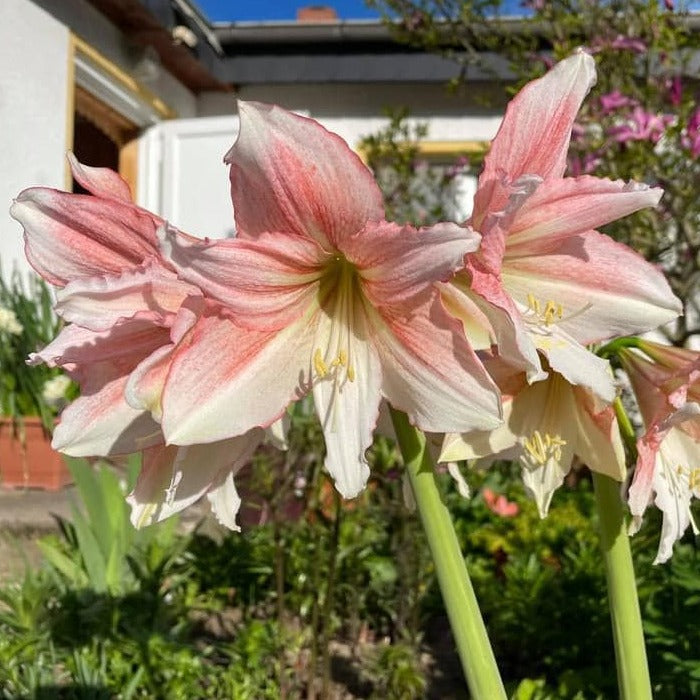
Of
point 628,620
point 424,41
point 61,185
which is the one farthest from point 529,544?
point 61,185

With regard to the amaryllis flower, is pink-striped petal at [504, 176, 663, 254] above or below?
above

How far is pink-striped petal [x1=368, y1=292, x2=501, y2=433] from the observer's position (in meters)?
0.65

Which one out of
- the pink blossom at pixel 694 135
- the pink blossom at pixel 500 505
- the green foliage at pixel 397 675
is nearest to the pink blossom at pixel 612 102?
the pink blossom at pixel 694 135

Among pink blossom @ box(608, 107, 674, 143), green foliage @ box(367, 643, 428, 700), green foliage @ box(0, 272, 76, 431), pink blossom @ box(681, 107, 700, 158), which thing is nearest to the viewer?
green foliage @ box(367, 643, 428, 700)

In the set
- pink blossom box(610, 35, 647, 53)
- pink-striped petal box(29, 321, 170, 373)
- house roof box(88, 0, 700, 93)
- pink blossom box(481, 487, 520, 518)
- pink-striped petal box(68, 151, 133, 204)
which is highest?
house roof box(88, 0, 700, 93)

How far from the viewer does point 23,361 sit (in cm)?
461

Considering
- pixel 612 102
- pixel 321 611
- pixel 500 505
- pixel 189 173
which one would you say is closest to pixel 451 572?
pixel 321 611

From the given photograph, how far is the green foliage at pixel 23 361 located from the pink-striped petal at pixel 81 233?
3.81m

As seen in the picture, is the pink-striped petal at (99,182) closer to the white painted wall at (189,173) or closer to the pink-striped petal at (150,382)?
the pink-striped petal at (150,382)

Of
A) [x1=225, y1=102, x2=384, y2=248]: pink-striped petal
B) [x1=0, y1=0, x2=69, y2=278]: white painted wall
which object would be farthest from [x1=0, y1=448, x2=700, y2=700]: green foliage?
[x1=0, y1=0, x2=69, y2=278]: white painted wall

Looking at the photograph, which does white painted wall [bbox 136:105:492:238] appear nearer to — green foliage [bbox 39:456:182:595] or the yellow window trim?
the yellow window trim

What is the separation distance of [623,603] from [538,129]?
18.3 inches

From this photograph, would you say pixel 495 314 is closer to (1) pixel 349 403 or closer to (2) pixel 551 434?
(1) pixel 349 403

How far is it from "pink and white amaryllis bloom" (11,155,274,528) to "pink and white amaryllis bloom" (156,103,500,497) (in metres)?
0.05
